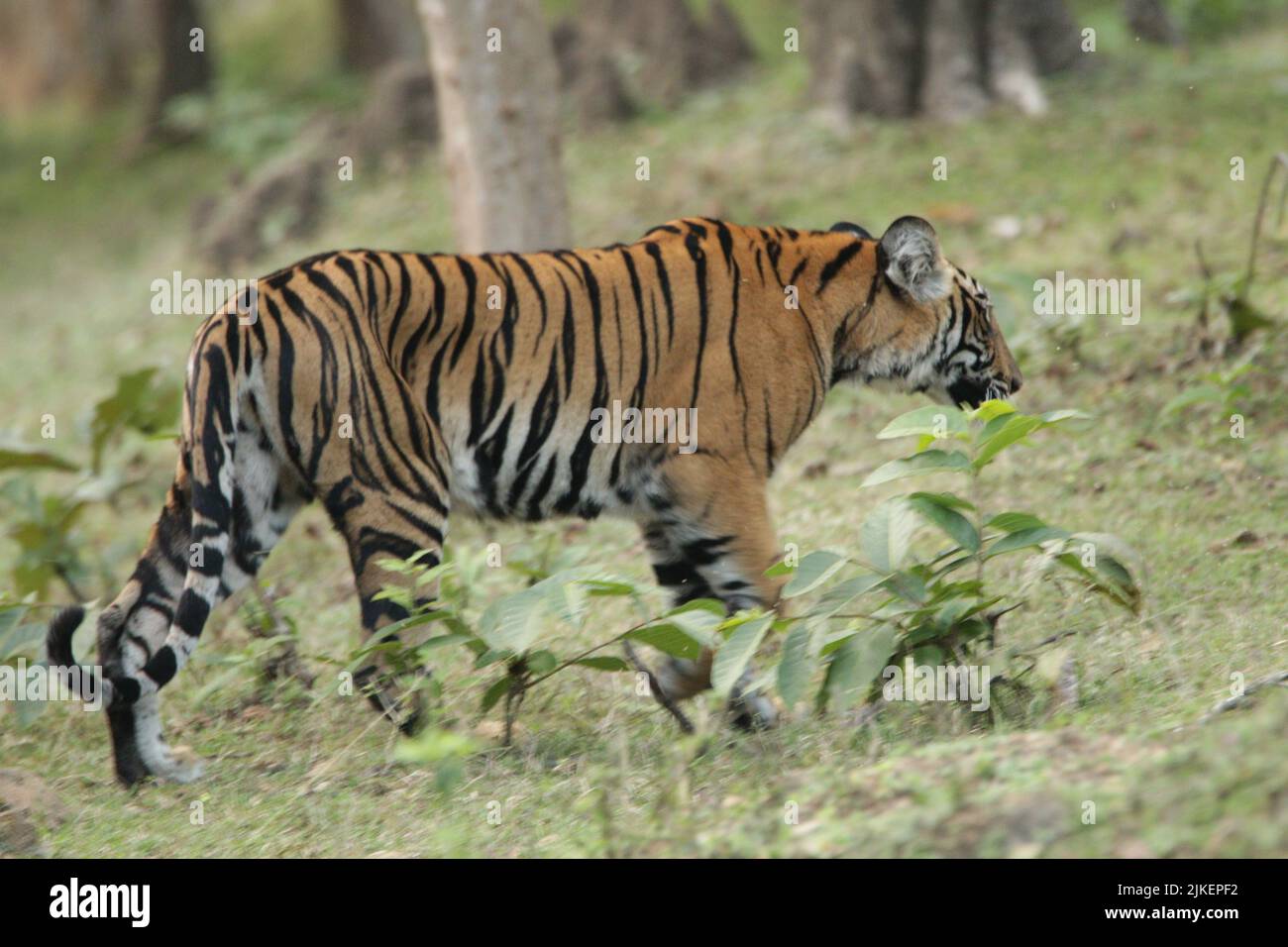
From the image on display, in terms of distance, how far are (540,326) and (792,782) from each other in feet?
7.49

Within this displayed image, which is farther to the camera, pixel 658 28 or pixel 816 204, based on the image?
pixel 658 28

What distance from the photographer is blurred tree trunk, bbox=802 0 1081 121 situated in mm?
12336

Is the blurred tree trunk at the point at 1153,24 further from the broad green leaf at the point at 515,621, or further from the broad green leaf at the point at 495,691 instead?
the broad green leaf at the point at 515,621

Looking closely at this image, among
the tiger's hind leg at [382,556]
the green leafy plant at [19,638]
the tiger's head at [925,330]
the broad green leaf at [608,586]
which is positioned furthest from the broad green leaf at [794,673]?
the green leafy plant at [19,638]

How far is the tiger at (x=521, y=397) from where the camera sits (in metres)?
5.59

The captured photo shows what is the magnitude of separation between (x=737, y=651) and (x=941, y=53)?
882 centimetres

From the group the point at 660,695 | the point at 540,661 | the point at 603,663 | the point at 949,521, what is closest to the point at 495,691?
the point at 540,661

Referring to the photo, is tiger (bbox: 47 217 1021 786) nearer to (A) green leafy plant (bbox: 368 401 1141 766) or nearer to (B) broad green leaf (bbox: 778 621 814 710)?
(A) green leafy plant (bbox: 368 401 1141 766)

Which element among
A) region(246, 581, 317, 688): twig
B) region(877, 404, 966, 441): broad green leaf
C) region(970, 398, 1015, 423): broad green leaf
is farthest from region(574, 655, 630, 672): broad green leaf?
region(246, 581, 317, 688): twig

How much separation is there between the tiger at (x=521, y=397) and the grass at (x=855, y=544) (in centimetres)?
43

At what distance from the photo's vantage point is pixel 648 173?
13.1 m
